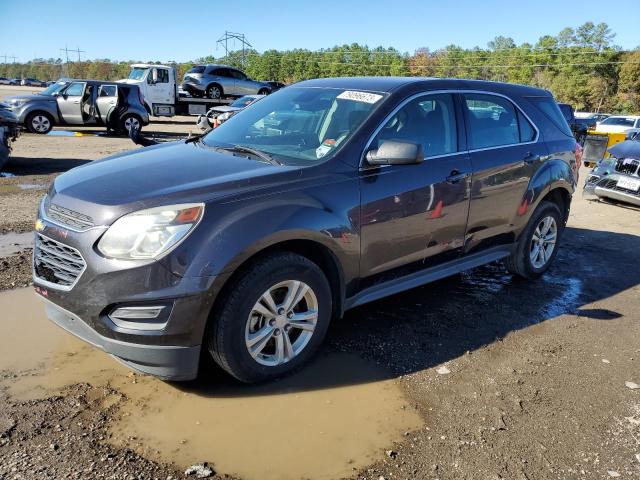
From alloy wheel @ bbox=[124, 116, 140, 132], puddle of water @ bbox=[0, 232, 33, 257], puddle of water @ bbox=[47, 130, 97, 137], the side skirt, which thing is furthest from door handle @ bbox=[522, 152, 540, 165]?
puddle of water @ bbox=[47, 130, 97, 137]

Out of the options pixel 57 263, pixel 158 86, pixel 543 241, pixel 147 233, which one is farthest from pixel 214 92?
pixel 147 233

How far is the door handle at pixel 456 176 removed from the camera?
4125 millimetres

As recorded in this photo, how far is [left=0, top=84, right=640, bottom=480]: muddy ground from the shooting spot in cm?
267

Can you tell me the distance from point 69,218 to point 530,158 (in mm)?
3901

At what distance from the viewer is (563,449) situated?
2.87 m

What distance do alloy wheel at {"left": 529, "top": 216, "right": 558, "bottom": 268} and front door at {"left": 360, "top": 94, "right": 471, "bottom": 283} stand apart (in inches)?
54.3

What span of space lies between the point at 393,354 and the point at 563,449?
1241mm

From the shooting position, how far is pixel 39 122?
16969 millimetres

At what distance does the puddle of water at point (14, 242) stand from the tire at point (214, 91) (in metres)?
20.9

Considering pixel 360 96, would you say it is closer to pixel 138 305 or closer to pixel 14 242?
pixel 138 305

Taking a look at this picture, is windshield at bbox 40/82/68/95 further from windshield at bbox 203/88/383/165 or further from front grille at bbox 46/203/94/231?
front grille at bbox 46/203/94/231

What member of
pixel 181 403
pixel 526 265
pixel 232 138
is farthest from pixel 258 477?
pixel 526 265

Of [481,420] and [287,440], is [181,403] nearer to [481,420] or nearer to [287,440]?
[287,440]

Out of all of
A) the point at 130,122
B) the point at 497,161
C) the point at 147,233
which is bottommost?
the point at 130,122
